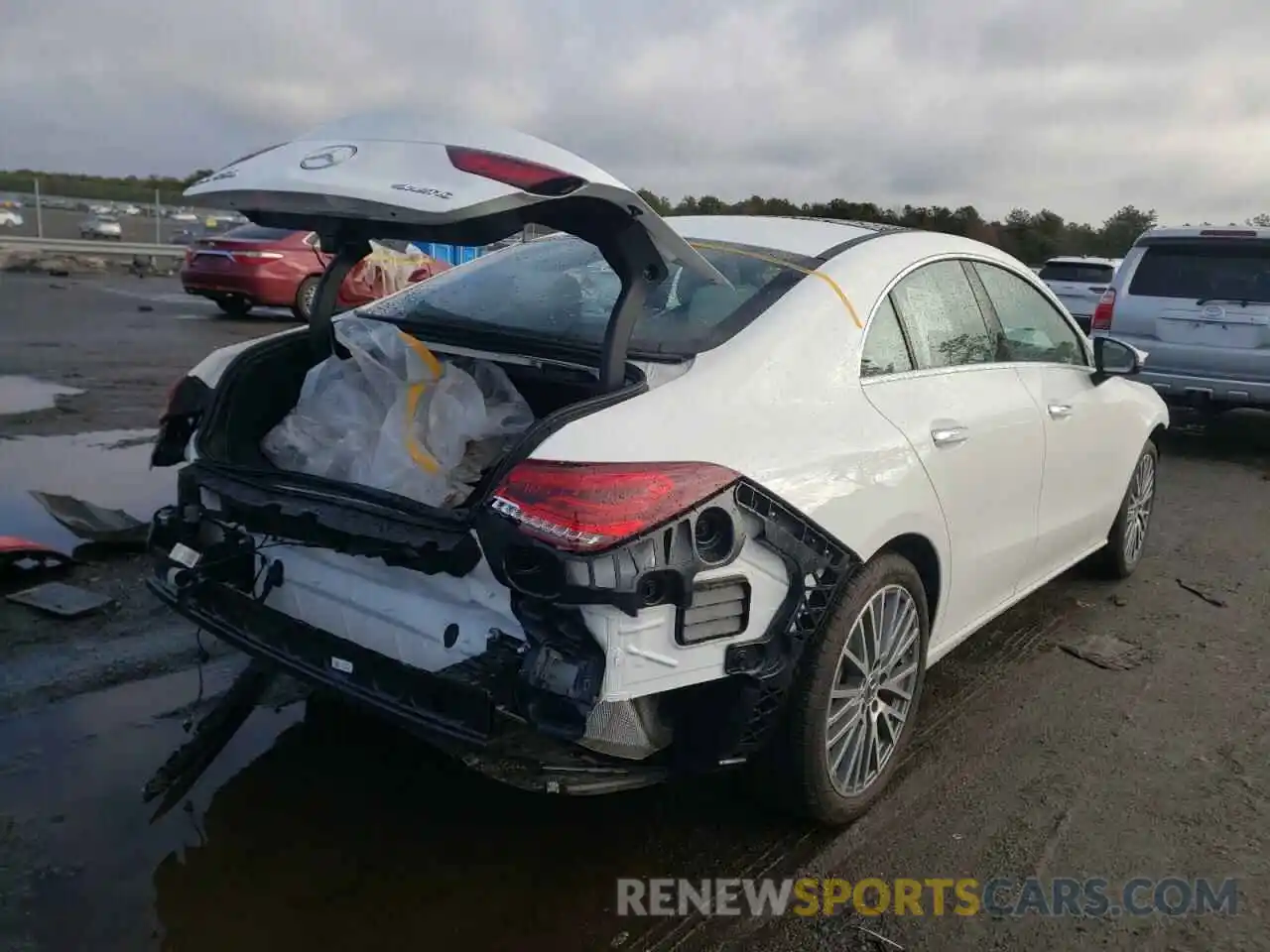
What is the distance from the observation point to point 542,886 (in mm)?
2803

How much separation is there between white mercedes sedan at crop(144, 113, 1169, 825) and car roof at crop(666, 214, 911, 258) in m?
0.03

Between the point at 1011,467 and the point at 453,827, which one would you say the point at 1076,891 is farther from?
the point at 453,827

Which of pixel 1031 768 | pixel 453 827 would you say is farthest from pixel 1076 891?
pixel 453 827

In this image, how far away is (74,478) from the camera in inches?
240

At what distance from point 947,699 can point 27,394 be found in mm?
7668

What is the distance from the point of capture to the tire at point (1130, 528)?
5355 millimetres

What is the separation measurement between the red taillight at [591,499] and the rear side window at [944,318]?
1367mm

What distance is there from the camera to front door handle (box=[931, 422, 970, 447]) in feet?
10.9

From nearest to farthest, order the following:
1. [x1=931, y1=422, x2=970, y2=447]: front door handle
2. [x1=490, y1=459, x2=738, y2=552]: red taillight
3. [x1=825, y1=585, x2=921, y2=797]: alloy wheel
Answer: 1. [x1=490, y1=459, x2=738, y2=552]: red taillight
2. [x1=825, y1=585, x2=921, y2=797]: alloy wheel
3. [x1=931, y1=422, x2=970, y2=447]: front door handle

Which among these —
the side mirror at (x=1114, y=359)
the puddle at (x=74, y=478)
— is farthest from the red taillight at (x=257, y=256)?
the side mirror at (x=1114, y=359)

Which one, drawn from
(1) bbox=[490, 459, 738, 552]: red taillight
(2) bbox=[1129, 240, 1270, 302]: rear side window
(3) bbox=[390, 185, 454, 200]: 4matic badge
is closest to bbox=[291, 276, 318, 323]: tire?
(2) bbox=[1129, 240, 1270, 302]: rear side window

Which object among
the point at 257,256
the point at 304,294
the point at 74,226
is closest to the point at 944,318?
the point at 304,294

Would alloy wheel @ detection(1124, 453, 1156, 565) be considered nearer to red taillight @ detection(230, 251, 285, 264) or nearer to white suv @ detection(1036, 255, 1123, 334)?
white suv @ detection(1036, 255, 1123, 334)

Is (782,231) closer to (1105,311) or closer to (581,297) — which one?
(581,297)
